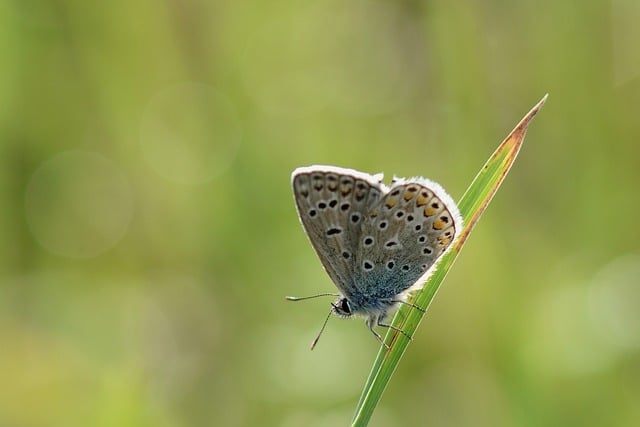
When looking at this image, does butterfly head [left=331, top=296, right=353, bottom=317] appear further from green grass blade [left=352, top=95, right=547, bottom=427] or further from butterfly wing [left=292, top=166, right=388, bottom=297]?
green grass blade [left=352, top=95, right=547, bottom=427]

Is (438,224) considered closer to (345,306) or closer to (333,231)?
(333,231)

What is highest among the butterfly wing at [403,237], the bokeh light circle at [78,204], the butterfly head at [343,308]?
the butterfly wing at [403,237]

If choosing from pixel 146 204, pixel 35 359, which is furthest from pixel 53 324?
pixel 146 204

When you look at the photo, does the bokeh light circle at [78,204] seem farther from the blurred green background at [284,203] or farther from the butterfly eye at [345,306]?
the butterfly eye at [345,306]

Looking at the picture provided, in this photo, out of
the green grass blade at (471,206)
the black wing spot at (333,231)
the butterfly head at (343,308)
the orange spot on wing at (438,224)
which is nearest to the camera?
the green grass blade at (471,206)

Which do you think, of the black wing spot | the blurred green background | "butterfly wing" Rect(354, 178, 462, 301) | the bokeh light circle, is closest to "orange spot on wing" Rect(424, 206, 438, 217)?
"butterfly wing" Rect(354, 178, 462, 301)

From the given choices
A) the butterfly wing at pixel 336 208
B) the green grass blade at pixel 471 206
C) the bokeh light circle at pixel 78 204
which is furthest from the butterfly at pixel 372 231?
the bokeh light circle at pixel 78 204

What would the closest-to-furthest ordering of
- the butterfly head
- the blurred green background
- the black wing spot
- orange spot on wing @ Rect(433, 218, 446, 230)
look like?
orange spot on wing @ Rect(433, 218, 446, 230)
the black wing spot
the butterfly head
the blurred green background
